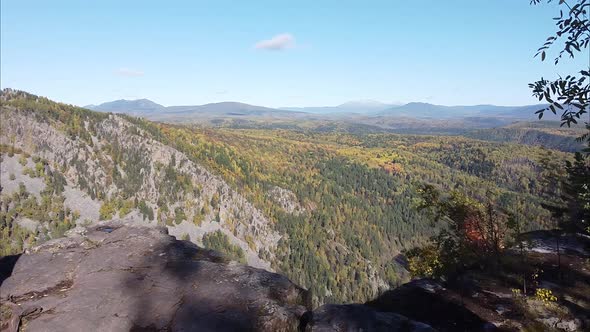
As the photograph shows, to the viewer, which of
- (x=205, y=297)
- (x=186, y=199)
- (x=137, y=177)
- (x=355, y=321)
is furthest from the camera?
(x=186, y=199)

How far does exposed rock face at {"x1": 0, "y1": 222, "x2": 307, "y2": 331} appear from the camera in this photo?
11.6 metres

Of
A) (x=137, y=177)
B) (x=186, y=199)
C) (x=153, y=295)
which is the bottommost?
(x=186, y=199)

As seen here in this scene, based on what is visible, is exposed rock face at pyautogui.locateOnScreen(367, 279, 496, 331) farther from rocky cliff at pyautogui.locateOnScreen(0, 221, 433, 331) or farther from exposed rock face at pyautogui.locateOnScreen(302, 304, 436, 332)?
rocky cliff at pyautogui.locateOnScreen(0, 221, 433, 331)

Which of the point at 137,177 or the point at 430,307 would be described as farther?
the point at 137,177

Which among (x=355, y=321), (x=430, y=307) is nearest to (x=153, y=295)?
(x=355, y=321)

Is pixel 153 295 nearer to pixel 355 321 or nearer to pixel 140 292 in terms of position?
pixel 140 292

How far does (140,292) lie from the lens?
13.4m

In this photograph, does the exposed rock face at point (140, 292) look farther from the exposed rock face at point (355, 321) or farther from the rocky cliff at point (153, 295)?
the exposed rock face at point (355, 321)

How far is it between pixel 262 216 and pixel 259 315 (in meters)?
141

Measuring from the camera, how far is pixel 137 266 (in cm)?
1552

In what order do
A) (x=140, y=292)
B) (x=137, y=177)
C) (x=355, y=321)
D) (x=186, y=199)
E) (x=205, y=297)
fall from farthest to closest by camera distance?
(x=186, y=199)
(x=137, y=177)
(x=140, y=292)
(x=205, y=297)
(x=355, y=321)

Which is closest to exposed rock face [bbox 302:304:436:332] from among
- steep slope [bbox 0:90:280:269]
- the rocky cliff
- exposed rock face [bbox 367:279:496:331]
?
the rocky cliff

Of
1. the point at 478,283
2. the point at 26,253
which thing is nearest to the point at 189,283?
the point at 26,253

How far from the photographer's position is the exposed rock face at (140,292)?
1159 cm
